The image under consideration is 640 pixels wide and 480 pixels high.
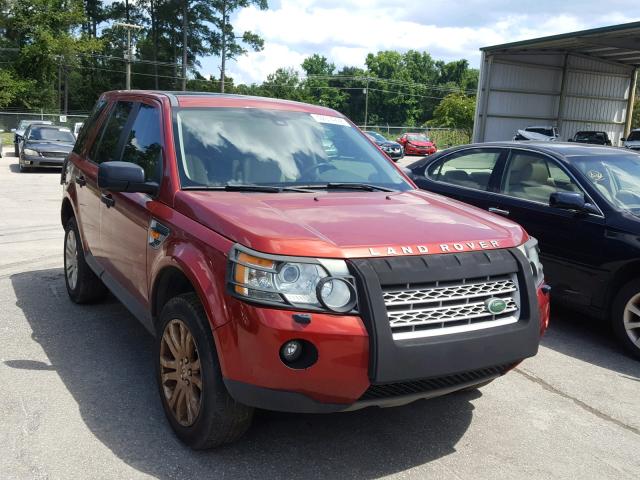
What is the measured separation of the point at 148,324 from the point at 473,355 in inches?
77.3

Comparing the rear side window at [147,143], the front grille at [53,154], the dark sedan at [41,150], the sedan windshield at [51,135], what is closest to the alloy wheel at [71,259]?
the rear side window at [147,143]

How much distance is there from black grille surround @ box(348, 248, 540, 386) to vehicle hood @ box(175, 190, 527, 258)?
68mm

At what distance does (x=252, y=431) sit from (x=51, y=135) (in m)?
20.5

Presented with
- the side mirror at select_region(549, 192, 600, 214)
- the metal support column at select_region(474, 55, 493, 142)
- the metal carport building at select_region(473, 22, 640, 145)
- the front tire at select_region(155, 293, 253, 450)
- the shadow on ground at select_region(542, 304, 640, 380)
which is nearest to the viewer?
the front tire at select_region(155, 293, 253, 450)

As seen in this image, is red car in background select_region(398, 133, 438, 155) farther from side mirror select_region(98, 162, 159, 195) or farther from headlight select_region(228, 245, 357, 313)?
headlight select_region(228, 245, 357, 313)

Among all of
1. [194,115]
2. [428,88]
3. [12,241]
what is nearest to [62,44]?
[12,241]

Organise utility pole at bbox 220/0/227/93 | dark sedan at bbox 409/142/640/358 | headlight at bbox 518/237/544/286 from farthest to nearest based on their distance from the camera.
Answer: utility pole at bbox 220/0/227/93, dark sedan at bbox 409/142/640/358, headlight at bbox 518/237/544/286

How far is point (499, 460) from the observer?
3.29m

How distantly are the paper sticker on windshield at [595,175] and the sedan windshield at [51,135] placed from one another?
62.4ft

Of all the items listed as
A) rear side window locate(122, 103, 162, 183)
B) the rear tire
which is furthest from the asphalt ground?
rear side window locate(122, 103, 162, 183)

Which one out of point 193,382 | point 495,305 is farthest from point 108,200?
point 495,305

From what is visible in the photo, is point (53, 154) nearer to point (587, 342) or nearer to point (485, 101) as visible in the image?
point (587, 342)

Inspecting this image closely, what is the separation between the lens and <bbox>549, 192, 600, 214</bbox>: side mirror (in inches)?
209

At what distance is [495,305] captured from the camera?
3049mm
